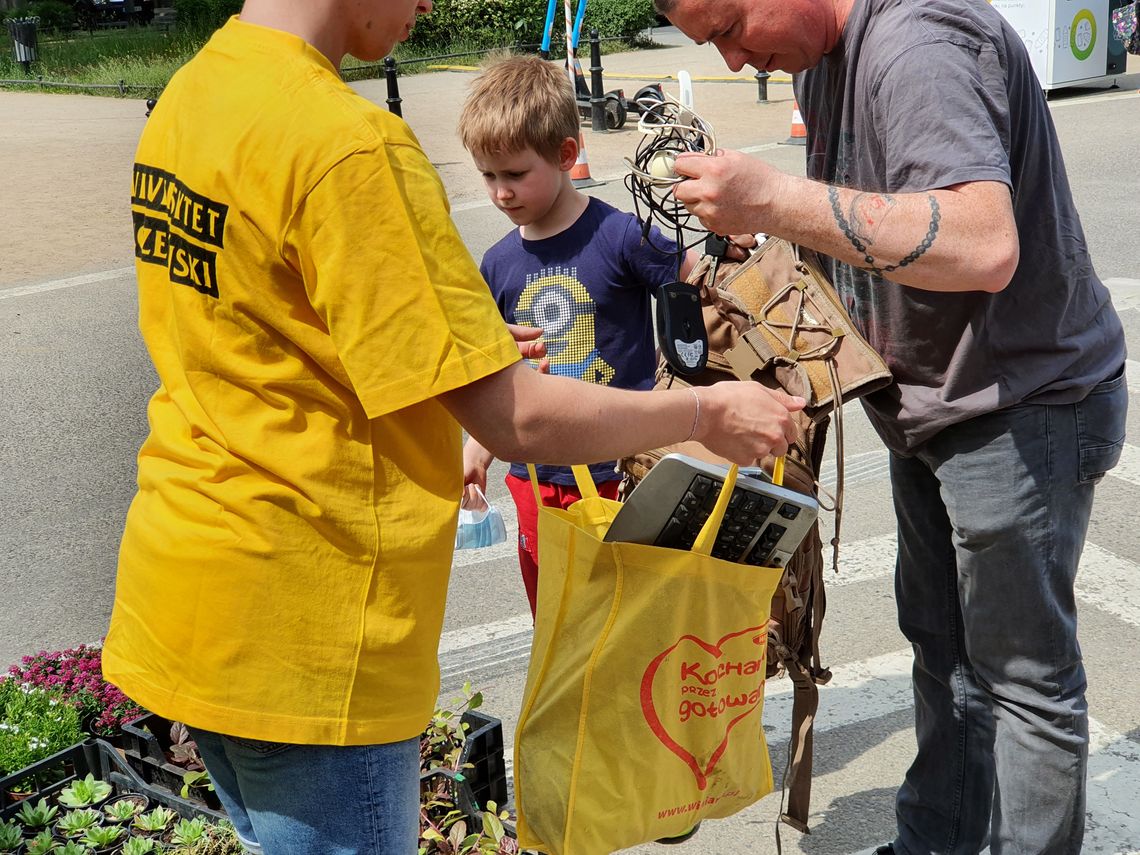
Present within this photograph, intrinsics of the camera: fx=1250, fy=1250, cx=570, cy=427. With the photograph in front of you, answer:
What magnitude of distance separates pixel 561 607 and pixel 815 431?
28.7 inches

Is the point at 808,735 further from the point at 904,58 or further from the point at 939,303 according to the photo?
the point at 904,58

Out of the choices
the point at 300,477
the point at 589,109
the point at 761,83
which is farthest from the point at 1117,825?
the point at 761,83

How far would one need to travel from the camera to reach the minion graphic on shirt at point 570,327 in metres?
3.35

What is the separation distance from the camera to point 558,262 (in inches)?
133

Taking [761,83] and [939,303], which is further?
[761,83]

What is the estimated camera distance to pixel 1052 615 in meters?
2.48

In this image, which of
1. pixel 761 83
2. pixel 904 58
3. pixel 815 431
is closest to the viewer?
pixel 904 58

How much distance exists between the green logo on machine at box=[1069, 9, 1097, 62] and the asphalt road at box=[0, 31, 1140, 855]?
767 cm

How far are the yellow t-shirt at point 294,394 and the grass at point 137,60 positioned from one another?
18865 mm

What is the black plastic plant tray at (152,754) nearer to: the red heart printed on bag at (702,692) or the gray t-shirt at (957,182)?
the red heart printed on bag at (702,692)

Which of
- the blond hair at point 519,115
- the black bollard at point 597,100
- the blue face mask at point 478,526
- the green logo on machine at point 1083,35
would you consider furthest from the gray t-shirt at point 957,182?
the green logo on machine at point 1083,35

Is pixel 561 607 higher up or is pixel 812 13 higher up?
pixel 812 13

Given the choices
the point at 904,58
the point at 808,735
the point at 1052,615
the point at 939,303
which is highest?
the point at 904,58

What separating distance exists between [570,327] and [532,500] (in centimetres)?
48
